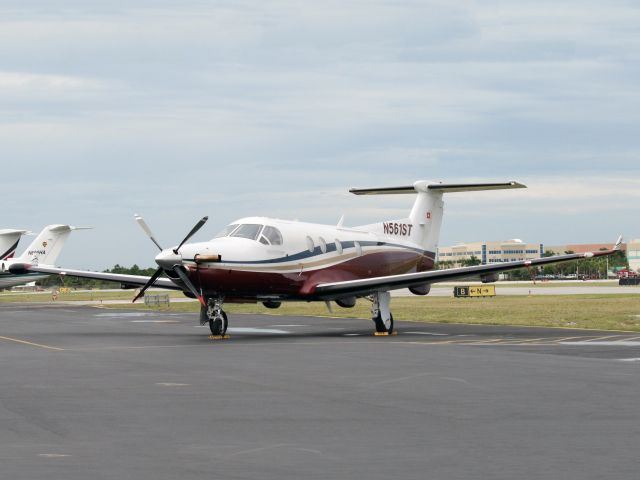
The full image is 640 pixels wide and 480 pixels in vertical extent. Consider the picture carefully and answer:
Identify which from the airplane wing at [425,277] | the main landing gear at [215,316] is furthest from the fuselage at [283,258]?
the airplane wing at [425,277]

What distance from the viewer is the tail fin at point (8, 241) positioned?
80.1m

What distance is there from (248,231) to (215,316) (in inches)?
124

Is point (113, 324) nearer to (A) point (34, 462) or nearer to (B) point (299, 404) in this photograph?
(B) point (299, 404)

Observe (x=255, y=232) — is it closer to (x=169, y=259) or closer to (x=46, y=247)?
(x=169, y=259)

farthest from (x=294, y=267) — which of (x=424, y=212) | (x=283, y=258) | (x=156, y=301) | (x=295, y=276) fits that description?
(x=156, y=301)

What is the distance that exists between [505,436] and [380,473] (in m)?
2.83

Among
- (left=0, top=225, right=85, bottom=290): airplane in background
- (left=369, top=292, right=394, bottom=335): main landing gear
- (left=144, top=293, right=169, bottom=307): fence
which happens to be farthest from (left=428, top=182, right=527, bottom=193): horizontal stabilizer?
(left=0, top=225, right=85, bottom=290): airplane in background

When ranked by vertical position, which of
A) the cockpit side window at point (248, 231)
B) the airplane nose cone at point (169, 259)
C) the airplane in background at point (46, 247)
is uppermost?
the airplane in background at point (46, 247)

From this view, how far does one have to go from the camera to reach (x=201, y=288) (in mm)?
31438

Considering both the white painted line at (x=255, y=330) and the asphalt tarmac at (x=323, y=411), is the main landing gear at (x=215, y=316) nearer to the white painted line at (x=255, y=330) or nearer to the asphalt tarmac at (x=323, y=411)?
the white painted line at (x=255, y=330)

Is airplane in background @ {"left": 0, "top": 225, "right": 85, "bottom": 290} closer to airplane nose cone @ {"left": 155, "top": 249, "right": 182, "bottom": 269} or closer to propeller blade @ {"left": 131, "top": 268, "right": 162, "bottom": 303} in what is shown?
propeller blade @ {"left": 131, "top": 268, "right": 162, "bottom": 303}

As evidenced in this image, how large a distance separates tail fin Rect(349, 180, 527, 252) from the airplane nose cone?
12.1 meters

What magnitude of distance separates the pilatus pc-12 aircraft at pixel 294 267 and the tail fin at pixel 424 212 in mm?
156

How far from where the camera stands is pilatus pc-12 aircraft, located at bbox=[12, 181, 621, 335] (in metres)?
31.4
